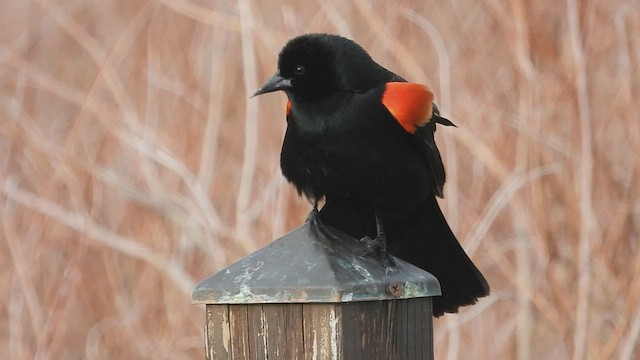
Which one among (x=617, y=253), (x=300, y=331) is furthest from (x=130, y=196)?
(x=300, y=331)

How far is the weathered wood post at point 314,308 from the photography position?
4.40ft

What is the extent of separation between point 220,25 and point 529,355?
1.56 m

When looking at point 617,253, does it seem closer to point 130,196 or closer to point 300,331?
point 130,196

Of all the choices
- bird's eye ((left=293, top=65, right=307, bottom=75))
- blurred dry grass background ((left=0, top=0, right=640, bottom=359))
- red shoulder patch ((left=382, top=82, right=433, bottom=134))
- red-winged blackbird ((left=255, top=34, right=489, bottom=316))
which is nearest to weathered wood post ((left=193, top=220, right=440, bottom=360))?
red-winged blackbird ((left=255, top=34, right=489, bottom=316))

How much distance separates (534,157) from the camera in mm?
3273

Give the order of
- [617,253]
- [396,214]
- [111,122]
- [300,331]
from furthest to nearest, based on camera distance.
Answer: [111,122], [617,253], [396,214], [300,331]

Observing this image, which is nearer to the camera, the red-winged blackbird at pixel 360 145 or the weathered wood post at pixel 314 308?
the weathered wood post at pixel 314 308

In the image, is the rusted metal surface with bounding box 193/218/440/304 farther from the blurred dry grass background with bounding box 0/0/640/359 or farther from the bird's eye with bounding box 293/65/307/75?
the blurred dry grass background with bounding box 0/0/640/359

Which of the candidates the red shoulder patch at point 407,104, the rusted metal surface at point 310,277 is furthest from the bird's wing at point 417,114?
the rusted metal surface at point 310,277

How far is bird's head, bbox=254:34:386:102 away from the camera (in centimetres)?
229

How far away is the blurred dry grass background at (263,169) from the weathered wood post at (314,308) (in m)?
1.83

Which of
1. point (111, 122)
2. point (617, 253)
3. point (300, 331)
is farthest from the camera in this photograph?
point (111, 122)

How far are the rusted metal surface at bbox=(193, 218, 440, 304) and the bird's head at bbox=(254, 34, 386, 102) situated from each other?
0.84 meters

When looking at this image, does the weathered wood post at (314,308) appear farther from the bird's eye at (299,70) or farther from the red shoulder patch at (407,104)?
the bird's eye at (299,70)
